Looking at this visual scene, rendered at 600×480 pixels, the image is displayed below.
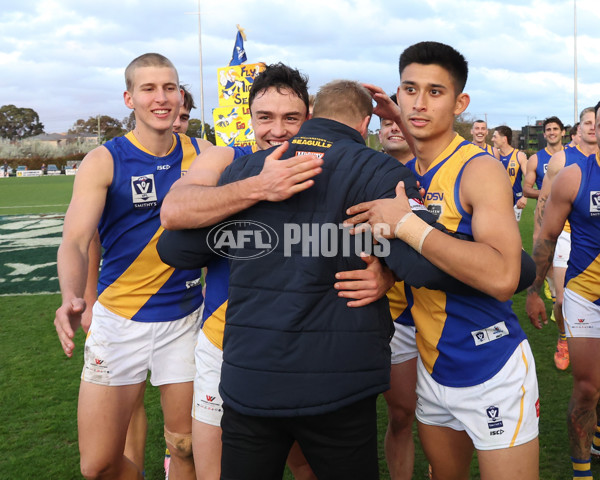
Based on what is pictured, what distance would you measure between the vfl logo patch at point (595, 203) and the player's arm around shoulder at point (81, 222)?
10.7 ft

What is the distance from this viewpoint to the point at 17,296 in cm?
974

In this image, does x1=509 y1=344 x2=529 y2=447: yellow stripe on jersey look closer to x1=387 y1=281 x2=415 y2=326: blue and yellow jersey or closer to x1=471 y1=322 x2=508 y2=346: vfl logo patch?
x1=471 y1=322 x2=508 y2=346: vfl logo patch

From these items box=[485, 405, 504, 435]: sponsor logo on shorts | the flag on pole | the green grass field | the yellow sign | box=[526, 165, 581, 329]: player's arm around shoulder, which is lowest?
the green grass field

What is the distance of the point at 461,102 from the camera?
291 centimetres

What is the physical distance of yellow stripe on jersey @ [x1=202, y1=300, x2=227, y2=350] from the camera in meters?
3.00

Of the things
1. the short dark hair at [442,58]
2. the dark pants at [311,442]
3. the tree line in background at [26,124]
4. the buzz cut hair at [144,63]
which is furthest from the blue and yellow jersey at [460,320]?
the tree line in background at [26,124]

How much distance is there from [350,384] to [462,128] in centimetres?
6486

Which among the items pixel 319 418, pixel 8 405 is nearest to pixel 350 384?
pixel 319 418

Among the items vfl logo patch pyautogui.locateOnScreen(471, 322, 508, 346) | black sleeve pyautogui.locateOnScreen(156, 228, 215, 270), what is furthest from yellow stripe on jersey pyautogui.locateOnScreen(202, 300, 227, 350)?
vfl logo patch pyautogui.locateOnScreen(471, 322, 508, 346)

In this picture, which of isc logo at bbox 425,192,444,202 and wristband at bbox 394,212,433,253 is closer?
wristband at bbox 394,212,433,253

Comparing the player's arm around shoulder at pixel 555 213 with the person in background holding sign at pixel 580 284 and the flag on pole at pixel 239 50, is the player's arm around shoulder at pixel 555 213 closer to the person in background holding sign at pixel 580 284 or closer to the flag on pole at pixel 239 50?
the person in background holding sign at pixel 580 284

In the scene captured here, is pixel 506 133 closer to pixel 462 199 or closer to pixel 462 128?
pixel 462 199

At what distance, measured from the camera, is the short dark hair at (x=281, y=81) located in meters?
3.15

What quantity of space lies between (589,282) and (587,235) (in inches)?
13.4
